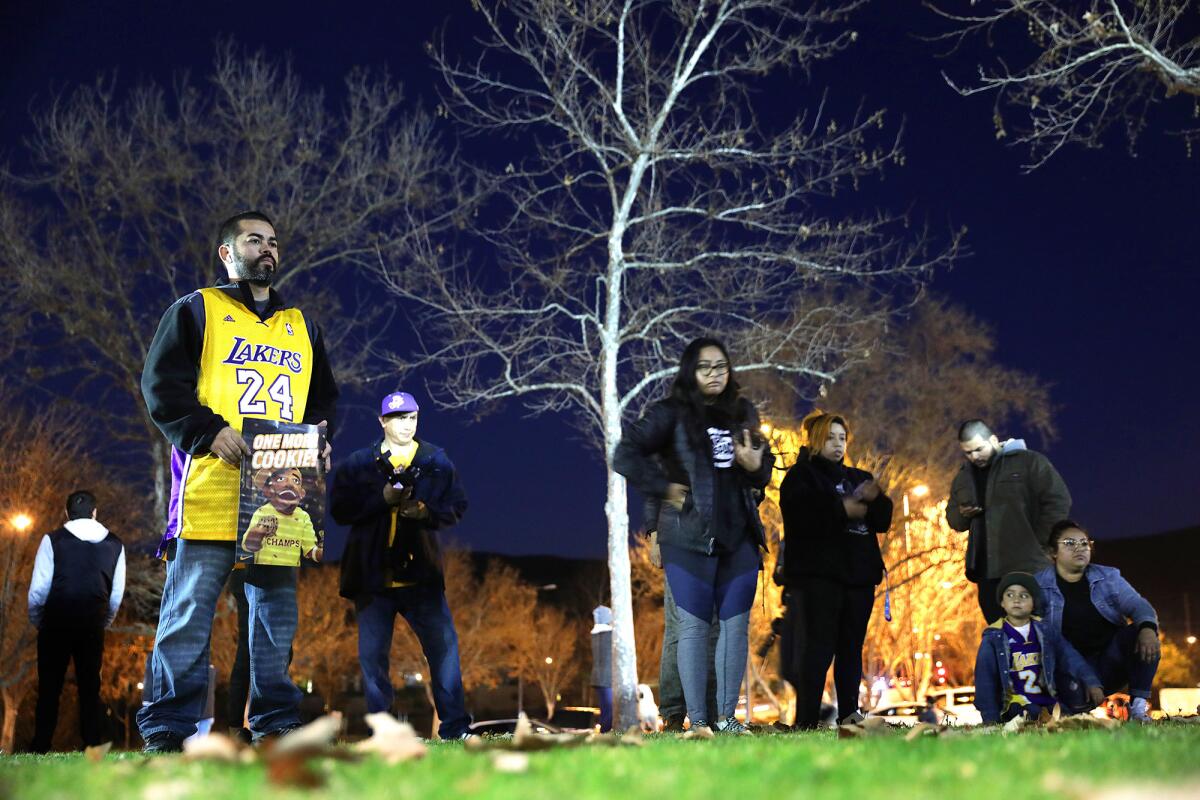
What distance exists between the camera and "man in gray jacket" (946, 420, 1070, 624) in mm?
8742

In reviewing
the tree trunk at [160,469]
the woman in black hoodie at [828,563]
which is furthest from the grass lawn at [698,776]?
the tree trunk at [160,469]

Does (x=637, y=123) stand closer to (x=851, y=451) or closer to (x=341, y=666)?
(x=851, y=451)

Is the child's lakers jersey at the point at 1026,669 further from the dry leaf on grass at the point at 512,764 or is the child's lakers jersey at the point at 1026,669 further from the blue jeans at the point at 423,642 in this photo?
the dry leaf on grass at the point at 512,764

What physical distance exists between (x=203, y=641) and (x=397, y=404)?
106 inches

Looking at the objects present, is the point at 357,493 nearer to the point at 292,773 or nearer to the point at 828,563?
the point at 828,563

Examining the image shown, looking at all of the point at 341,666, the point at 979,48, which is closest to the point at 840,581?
the point at 979,48

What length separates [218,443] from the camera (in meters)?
5.57

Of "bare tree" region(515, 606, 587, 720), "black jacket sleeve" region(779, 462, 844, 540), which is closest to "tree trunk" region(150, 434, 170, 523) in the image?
"black jacket sleeve" region(779, 462, 844, 540)

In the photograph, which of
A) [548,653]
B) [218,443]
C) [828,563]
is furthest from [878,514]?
[548,653]

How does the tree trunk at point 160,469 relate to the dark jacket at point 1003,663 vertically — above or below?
above

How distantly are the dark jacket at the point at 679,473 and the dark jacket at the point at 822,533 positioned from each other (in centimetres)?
93

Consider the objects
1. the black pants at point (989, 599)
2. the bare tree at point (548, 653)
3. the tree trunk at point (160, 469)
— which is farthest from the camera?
the bare tree at point (548, 653)

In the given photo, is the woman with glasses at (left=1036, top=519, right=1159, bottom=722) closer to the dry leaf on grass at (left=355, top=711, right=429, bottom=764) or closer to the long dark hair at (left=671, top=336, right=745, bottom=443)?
the long dark hair at (left=671, top=336, right=745, bottom=443)

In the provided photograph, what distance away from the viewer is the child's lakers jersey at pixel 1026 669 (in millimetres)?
7927
